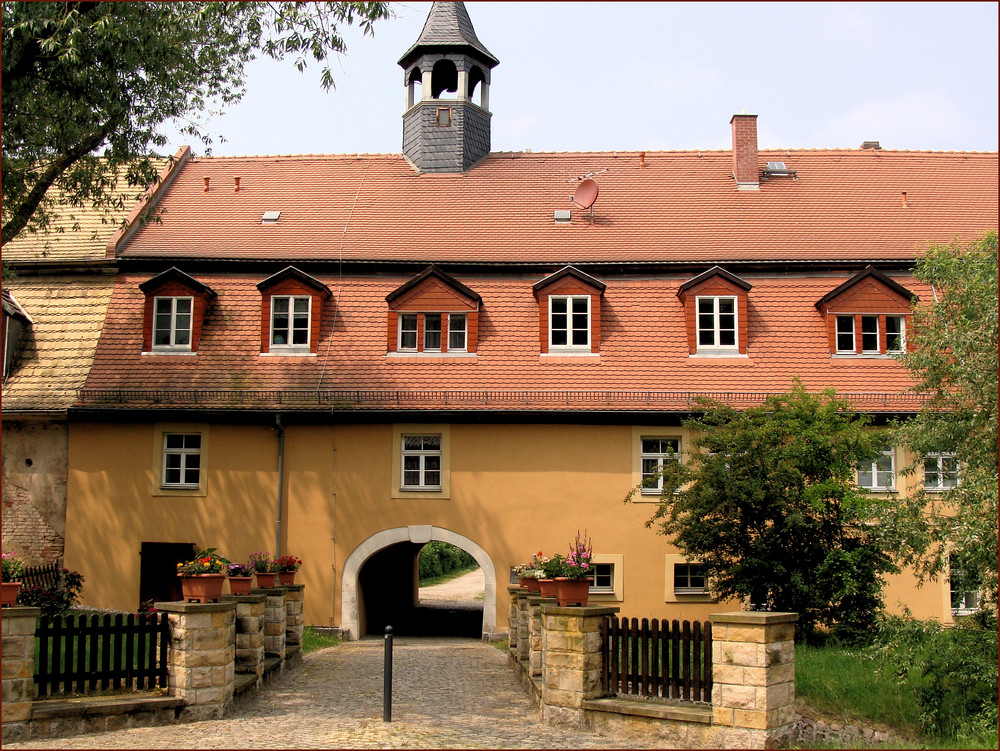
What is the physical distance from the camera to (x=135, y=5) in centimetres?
1259

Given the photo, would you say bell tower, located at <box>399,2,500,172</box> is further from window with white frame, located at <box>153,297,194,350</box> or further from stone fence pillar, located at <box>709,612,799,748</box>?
stone fence pillar, located at <box>709,612,799,748</box>

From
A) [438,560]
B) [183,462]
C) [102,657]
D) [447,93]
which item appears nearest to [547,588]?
[102,657]

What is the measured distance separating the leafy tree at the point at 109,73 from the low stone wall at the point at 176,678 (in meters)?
6.33

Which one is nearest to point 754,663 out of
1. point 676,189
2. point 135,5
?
point 135,5

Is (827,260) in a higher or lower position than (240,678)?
higher

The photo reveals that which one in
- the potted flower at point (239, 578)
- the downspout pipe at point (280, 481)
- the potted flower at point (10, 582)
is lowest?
the potted flower at point (239, 578)

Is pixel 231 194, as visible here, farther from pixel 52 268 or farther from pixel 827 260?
pixel 827 260

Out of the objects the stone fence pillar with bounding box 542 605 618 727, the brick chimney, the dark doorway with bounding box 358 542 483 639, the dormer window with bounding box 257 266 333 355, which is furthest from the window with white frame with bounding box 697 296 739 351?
the stone fence pillar with bounding box 542 605 618 727

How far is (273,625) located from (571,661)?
16.4 ft

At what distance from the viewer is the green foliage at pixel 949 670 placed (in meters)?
9.84

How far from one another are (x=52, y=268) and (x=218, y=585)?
1183cm

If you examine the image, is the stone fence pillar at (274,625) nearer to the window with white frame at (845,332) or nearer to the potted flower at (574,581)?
the potted flower at (574,581)

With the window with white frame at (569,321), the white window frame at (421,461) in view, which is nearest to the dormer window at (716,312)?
the window with white frame at (569,321)

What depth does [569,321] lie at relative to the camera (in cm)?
1930
